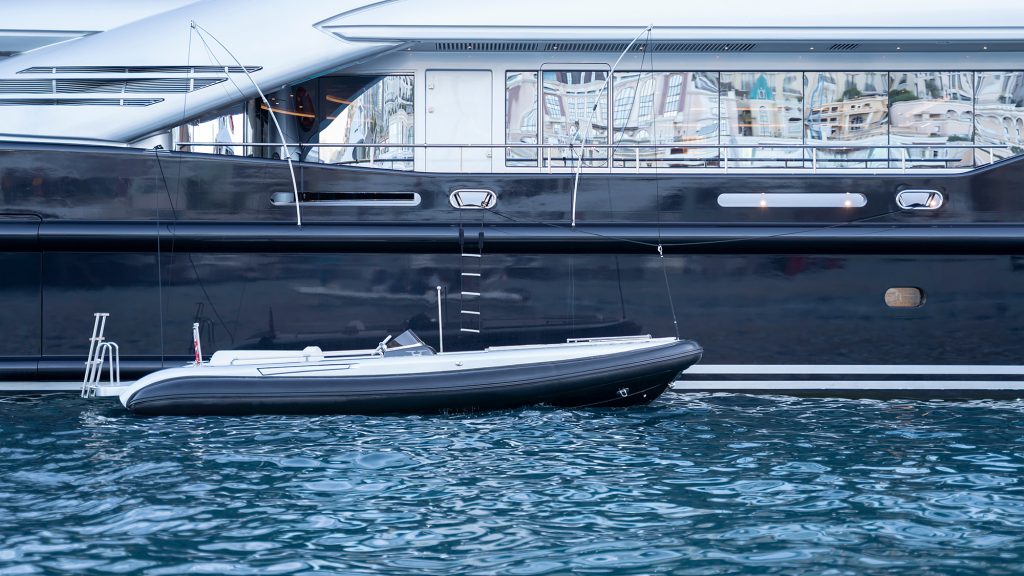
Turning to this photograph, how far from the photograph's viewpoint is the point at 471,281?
25.3 ft

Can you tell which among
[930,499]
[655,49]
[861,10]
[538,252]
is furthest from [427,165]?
[930,499]

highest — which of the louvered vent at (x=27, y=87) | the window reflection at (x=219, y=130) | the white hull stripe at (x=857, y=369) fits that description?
the louvered vent at (x=27, y=87)

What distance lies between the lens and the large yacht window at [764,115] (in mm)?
8438

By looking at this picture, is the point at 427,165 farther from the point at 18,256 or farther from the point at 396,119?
the point at 18,256

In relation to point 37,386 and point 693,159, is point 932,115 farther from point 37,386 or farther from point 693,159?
point 37,386

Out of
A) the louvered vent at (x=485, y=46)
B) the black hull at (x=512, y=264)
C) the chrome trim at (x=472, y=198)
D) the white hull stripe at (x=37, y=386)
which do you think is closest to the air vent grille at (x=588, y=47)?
the louvered vent at (x=485, y=46)

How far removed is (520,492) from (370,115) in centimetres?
417

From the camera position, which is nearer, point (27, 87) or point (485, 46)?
point (27, 87)

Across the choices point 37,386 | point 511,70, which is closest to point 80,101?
point 37,386

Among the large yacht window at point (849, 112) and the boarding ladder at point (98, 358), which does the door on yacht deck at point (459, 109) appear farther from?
the boarding ladder at point (98, 358)

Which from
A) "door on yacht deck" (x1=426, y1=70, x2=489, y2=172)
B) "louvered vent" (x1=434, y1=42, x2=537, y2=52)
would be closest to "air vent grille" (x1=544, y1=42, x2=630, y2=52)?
"louvered vent" (x1=434, y1=42, x2=537, y2=52)

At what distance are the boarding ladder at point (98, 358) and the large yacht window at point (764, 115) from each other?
4.93 m

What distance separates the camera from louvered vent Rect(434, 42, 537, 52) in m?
8.12

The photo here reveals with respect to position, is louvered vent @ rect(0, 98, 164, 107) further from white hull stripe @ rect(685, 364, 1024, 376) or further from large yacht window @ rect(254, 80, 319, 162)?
white hull stripe @ rect(685, 364, 1024, 376)
